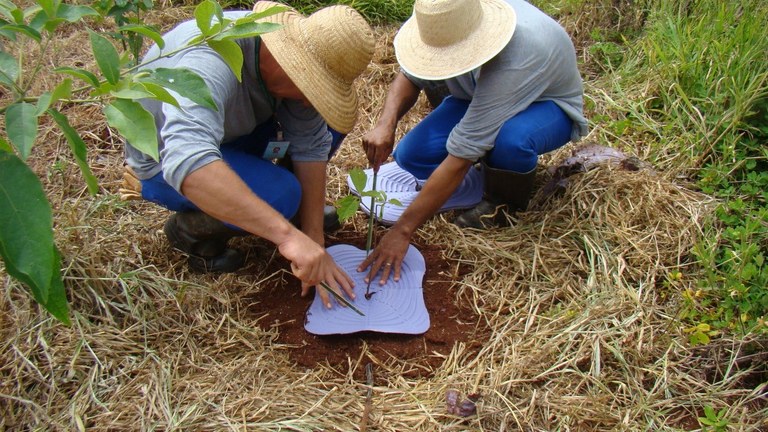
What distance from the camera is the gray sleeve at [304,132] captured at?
1922 millimetres

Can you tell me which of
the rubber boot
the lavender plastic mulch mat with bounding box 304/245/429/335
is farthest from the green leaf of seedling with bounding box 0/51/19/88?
the rubber boot

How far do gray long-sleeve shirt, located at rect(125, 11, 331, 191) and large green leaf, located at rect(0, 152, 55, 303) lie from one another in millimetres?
375

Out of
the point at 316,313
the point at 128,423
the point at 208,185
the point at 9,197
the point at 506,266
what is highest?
the point at 9,197

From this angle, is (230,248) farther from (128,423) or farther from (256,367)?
(128,423)

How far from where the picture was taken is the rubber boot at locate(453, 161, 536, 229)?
7.20 feet

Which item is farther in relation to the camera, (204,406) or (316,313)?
(316,313)

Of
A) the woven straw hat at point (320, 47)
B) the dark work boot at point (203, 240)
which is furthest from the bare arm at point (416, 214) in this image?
the woven straw hat at point (320, 47)

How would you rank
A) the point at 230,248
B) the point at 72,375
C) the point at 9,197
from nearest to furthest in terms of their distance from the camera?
the point at 9,197, the point at 72,375, the point at 230,248

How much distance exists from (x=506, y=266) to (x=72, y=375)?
1.32m

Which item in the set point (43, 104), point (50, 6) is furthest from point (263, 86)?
point (43, 104)

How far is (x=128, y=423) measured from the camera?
58.6 inches

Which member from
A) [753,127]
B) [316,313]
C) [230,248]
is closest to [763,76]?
[753,127]

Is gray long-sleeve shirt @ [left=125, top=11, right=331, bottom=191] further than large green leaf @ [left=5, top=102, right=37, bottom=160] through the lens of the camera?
Yes

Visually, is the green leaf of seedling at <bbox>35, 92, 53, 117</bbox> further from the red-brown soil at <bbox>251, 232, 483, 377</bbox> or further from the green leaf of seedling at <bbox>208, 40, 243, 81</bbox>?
the red-brown soil at <bbox>251, 232, 483, 377</bbox>
